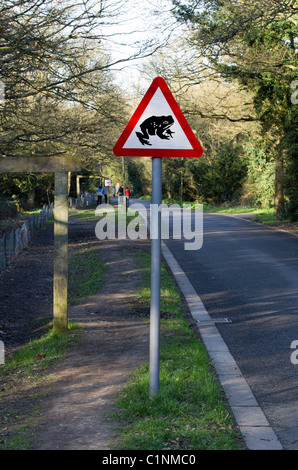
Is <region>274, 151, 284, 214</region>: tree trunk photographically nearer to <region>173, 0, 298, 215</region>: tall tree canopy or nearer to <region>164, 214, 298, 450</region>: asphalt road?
<region>173, 0, 298, 215</region>: tall tree canopy

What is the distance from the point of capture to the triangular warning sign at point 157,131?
4750 mm

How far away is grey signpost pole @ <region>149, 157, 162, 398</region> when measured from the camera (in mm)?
4793

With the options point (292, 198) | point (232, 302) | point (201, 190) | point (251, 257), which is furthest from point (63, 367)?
point (201, 190)

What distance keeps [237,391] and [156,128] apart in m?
2.43

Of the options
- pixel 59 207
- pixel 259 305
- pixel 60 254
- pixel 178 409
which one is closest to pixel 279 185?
pixel 259 305

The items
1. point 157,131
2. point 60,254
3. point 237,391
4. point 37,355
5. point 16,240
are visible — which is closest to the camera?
point 157,131

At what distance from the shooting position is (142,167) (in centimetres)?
6981

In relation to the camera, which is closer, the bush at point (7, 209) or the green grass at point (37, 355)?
the green grass at point (37, 355)

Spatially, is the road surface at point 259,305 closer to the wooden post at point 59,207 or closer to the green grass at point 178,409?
the green grass at point 178,409

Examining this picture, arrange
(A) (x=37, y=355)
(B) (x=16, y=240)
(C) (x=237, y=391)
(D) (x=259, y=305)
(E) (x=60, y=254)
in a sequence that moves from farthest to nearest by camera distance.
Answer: (B) (x=16, y=240) < (D) (x=259, y=305) < (E) (x=60, y=254) < (A) (x=37, y=355) < (C) (x=237, y=391)

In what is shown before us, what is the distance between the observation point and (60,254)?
297 inches

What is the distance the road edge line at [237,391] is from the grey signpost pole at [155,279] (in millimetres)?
706

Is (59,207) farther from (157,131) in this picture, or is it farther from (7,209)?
(7,209)

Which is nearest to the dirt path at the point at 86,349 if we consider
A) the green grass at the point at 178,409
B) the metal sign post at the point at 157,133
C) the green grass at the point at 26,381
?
the green grass at the point at 26,381
